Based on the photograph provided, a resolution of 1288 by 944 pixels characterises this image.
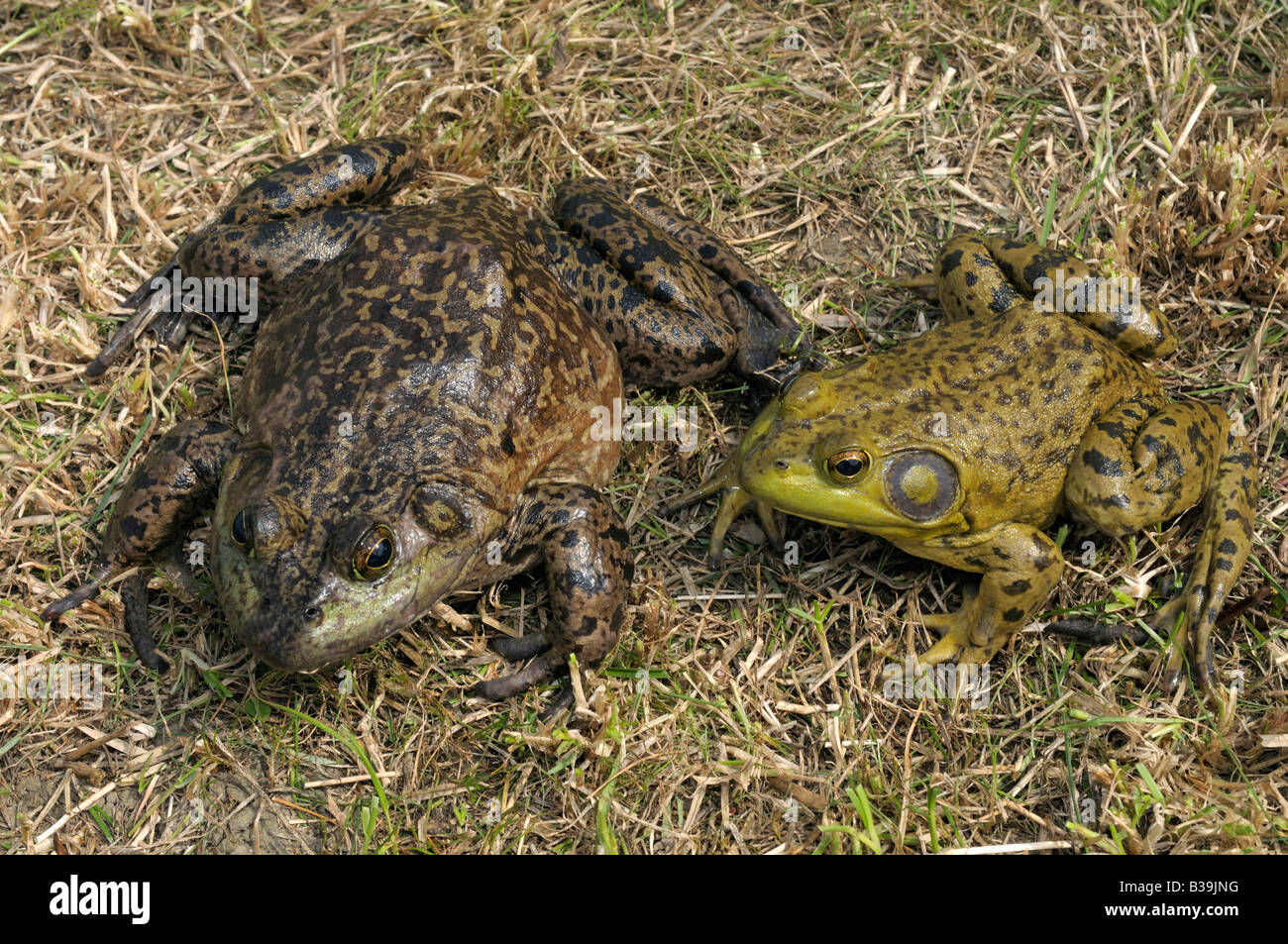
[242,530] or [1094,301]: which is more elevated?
[1094,301]

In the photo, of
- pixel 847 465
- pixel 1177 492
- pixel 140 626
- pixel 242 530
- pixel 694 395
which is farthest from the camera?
pixel 694 395

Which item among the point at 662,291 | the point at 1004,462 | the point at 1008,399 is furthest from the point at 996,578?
the point at 662,291

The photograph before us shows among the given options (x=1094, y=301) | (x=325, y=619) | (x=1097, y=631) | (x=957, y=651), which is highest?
(x=1094, y=301)

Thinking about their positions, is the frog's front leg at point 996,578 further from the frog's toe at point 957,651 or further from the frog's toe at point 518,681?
the frog's toe at point 518,681

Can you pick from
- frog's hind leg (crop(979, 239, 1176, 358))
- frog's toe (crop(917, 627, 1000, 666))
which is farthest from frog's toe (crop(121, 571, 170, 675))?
frog's hind leg (crop(979, 239, 1176, 358))

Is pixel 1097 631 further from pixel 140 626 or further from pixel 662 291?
pixel 140 626

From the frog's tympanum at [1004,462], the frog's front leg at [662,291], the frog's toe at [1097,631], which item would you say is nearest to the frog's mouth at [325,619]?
the frog's tympanum at [1004,462]
